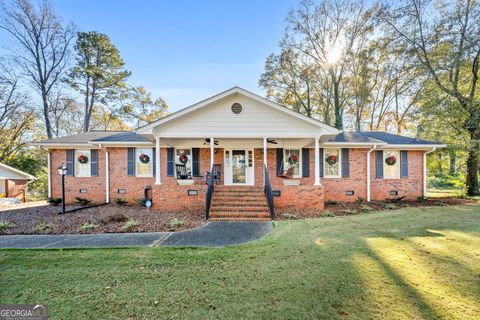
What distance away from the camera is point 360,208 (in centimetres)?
873

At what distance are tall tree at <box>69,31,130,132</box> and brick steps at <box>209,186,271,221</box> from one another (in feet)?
54.4

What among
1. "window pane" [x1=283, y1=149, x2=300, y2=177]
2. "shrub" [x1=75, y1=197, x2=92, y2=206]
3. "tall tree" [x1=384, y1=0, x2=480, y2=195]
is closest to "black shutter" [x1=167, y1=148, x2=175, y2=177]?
"shrub" [x1=75, y1=197, x2=92, y2=206]

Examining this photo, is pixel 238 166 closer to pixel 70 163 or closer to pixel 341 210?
pixel 341 210

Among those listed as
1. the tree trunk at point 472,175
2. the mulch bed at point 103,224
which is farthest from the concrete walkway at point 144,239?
the tree trunk at point 472,175

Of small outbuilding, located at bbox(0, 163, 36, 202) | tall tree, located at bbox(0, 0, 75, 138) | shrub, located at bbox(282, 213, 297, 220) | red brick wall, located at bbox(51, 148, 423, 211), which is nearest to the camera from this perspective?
shrub, located at bbox(282, 213, 297, 220)

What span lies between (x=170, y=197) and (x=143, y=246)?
13.1ft

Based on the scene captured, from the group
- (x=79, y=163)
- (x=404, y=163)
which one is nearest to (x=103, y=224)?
(x=79, y=163)

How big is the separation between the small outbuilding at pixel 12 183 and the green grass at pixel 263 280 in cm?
1454

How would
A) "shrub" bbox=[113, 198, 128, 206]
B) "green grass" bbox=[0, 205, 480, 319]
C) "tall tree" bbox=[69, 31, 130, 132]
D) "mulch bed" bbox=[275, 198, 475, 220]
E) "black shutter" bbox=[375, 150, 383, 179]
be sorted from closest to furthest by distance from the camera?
"green grass" bbox=[0, 205, 480, 319] < "mulch bed" bbox=[275, 198, 475, 220] < "shrub" bbox=[113, 198, 128, 206] < "black shutter" bbox=[375, 150, 383, 179] < "tall tree" bbox=[69, 31, 130, 132]

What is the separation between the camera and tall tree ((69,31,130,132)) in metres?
17.3

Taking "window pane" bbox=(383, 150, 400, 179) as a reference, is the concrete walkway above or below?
below

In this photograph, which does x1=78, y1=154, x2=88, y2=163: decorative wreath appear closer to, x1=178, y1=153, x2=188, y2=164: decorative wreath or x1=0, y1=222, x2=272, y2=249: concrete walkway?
x1=178, y1=153, x2=188, y2=164: decorative wreath

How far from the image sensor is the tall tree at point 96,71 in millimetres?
17344

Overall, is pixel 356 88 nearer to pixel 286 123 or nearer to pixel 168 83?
pixel 286 123
